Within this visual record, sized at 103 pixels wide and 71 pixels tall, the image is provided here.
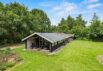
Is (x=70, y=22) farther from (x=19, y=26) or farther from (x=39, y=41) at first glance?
(x=39, y=41)

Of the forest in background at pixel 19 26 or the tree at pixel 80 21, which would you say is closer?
the forest in background at pixel 19 26

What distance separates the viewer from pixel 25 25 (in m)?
33.5

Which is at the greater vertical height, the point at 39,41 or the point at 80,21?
the point at 80,21

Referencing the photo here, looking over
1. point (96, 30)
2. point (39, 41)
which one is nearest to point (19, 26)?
point (39, 41)

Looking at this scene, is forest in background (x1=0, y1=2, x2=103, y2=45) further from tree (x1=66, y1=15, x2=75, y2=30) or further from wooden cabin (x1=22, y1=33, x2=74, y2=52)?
tree (x1=66, y1=15, x2=75, y2=30)

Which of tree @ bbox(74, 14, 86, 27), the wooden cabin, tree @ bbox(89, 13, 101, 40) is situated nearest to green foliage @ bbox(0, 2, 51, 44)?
the wooden cabin

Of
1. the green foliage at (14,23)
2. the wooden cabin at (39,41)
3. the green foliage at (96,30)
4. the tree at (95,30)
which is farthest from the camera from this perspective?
the tree at (95,30)

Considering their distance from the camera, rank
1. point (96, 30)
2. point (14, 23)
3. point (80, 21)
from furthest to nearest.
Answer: point (80, 21)
point (96, 30)
point (14, 23)

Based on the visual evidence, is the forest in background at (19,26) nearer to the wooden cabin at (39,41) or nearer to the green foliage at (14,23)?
the green foliage at (14,23)

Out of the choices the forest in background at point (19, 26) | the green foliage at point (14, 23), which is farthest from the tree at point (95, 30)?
the green foliage at point (14, 23)

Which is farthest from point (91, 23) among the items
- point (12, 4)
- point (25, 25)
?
point (12, 4)

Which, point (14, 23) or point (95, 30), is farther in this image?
point (95, 30)

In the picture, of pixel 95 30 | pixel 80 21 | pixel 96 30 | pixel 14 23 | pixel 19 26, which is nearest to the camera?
Result: pixel 14 23

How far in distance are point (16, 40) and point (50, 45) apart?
1712cm
